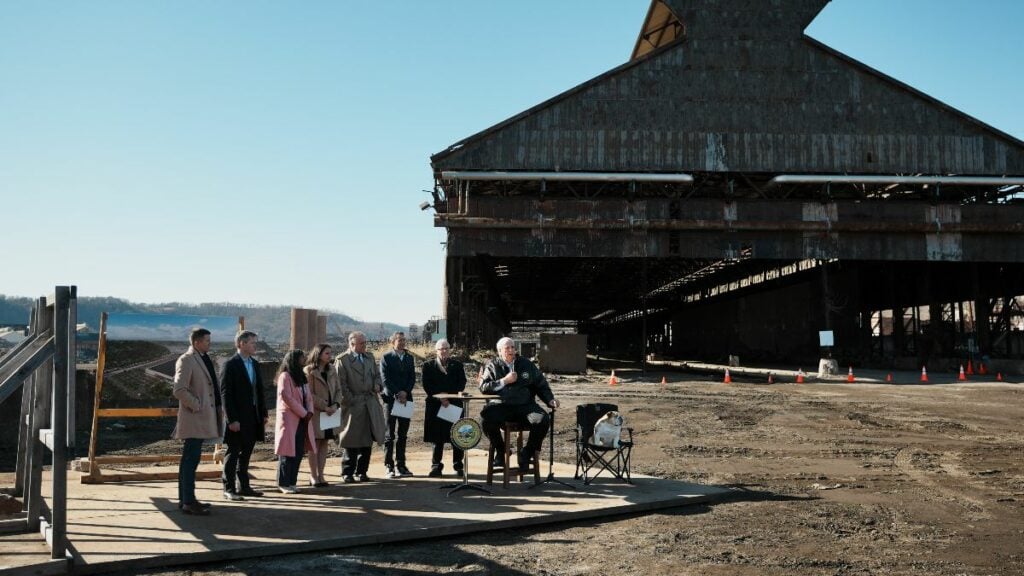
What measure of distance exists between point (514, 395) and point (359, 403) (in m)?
2.03

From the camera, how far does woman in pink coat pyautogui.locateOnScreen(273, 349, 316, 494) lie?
884cm

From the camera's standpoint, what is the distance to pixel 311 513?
25.1 ft

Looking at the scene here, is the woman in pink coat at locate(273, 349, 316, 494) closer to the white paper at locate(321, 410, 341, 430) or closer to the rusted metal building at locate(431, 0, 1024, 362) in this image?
the white paper at locate(321, 410, 341, 430)

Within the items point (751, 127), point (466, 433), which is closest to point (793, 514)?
point (466, 433)

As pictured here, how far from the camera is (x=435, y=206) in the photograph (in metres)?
31.9

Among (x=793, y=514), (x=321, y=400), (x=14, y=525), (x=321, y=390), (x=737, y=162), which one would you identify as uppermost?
(x=737, y=162)

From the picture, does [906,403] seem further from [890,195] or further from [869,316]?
[869,316]

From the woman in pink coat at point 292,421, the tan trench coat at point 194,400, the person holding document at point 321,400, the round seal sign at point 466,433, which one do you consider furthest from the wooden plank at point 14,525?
the round seal sign at point 466,433

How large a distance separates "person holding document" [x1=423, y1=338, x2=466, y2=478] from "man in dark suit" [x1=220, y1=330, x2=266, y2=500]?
7.75 feet

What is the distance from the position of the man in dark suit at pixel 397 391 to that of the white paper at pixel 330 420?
104 cm

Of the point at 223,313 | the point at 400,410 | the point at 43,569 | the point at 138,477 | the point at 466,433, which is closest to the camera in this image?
the point at 43,569

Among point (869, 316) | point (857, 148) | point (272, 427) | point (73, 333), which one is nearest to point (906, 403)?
point (857, 148)

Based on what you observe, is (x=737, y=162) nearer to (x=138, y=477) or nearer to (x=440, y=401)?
(x=440, y=401)

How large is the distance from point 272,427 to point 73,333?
12.2 metres
